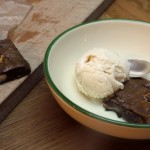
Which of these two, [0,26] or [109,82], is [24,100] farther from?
[0,26]

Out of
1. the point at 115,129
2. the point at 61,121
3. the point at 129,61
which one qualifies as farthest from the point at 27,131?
the point at 129,61

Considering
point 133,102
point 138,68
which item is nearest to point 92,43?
point 138,68

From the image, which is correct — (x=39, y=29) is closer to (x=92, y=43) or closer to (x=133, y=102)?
(x=92, y=43)

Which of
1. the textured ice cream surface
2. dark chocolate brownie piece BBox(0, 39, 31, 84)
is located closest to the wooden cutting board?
dark chocolate brownie piece BBox(0, 39, 31, 84)

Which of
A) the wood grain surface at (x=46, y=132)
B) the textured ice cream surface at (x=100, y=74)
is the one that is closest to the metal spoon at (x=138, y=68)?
the textured ice cream surface at (x=100, y=74)

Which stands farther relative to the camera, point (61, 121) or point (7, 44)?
point (7, 44)

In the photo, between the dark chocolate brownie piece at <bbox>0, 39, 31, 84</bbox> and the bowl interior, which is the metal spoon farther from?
the dark chocolate brownie piece at <bbox>0, 39, 31, 84</bbox>
